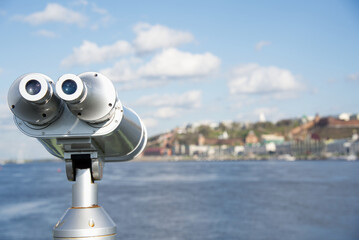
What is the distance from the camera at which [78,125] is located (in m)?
1.19

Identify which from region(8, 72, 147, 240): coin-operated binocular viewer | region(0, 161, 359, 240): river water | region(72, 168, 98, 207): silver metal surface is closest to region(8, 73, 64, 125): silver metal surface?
region(8, 72, 147, 240): coin-operated binocular viewer

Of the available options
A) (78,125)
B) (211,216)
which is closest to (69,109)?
(78,125)

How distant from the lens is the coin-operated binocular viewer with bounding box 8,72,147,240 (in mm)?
1119

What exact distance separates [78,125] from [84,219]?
0.22 m

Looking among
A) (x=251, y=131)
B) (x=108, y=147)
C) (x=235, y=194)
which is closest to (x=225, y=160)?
(x=251, y=131)

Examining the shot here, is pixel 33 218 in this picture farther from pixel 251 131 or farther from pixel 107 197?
pixel 251 131

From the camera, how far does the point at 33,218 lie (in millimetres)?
19984

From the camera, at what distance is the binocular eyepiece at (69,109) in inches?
43.8

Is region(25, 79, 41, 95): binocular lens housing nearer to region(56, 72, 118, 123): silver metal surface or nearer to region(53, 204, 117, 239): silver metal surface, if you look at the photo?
region(56, 72, 118, 123): silver metal surface

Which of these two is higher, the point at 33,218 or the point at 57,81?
the point at 57,81

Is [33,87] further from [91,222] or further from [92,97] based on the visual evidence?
[91,222]

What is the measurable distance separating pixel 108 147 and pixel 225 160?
513 feet

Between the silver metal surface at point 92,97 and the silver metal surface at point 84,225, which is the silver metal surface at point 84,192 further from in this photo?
the silver metal surface at point 92,97

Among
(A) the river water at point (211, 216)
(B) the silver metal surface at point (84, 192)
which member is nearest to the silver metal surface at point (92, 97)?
(B) the silver metal surface at point (84, 192)
